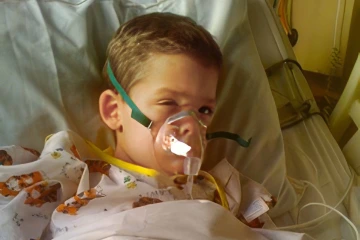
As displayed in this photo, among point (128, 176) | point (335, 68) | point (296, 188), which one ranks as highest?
point (128, 176)

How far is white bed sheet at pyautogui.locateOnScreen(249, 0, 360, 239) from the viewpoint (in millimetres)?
1389

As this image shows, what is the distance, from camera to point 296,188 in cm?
147

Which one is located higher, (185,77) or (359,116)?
(185,77)

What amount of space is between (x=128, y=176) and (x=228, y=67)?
1.53 ft

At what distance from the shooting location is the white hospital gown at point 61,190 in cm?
107

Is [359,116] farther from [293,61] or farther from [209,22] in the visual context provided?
[209,22]

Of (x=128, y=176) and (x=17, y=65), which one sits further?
→ (x=17, y=65)

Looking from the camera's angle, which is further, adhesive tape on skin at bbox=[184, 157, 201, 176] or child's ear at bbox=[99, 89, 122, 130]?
child's ear at bbox=[99, 89, 122, 130]

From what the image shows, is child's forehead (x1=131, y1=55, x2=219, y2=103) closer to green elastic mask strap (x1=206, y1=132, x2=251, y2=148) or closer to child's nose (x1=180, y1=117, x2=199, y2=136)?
child's nose (x1=180, y1=117, x2=199, y2=136)

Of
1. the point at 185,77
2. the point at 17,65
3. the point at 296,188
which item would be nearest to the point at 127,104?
the point at 185,77

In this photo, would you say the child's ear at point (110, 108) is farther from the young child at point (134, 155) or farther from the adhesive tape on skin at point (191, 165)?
the adhesive tape on skin at point (191, 165)

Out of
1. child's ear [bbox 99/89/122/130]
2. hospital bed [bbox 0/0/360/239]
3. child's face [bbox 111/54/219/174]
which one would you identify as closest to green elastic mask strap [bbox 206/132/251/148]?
hospital bed [bbox 0/0/360/239]

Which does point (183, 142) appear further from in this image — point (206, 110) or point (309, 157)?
point (309, 157)

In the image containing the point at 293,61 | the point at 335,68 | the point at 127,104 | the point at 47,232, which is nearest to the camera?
the point at 47,232
